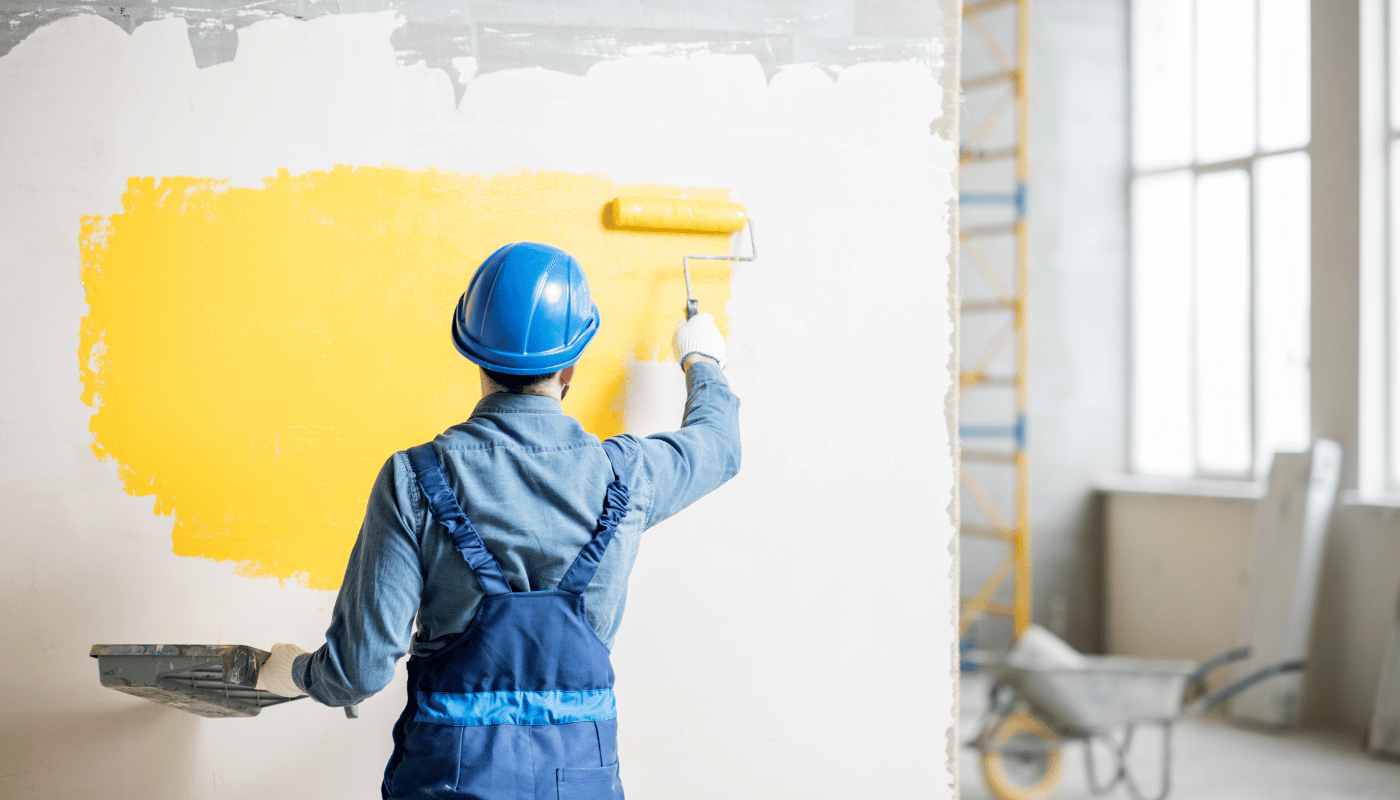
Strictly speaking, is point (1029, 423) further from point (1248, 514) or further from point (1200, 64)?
point (1200, 64)

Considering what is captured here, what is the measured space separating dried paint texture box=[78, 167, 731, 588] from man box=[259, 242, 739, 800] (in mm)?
546

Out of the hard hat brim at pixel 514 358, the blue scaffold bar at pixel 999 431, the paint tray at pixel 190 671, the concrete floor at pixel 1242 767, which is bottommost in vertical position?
the concrete floor at pixel 1242 767

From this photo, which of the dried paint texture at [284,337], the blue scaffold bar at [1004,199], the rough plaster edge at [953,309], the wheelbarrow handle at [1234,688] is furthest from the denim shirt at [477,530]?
the blue scaffold bar at [1004,199]

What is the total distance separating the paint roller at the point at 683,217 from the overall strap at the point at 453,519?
2.48 feet

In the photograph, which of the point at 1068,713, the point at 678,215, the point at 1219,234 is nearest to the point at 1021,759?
the point at 1068,713

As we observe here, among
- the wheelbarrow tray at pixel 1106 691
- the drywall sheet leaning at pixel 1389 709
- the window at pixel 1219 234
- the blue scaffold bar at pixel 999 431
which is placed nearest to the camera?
the wheelbarrow tray at pixel 1106 691

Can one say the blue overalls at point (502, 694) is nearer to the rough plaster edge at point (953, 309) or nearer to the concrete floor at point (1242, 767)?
the rough plaster edge at point (953, 309)

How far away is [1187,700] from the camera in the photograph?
561cm

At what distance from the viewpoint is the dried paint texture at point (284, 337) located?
1.83 metres

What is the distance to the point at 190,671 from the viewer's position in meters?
1.52

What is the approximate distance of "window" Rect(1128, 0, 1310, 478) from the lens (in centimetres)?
582

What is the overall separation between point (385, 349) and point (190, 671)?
0.67 meters

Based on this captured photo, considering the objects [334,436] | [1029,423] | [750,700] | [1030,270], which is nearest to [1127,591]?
[1029,423]

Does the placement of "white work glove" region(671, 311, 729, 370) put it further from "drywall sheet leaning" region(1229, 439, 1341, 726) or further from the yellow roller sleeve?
"drywall sheet leaning" region(1229, 439, 1341, 726)
